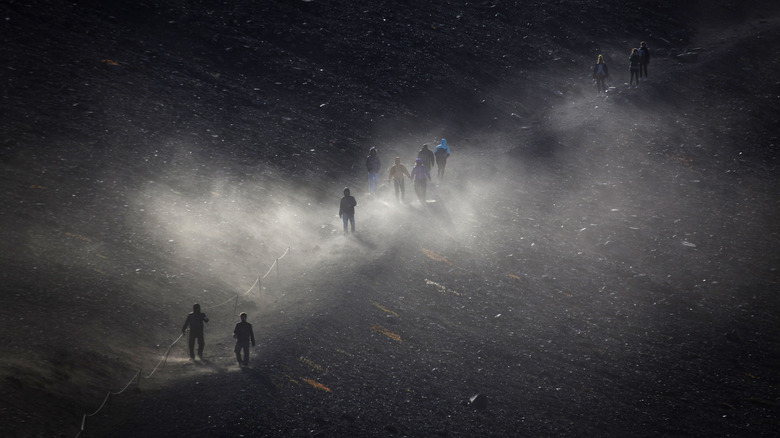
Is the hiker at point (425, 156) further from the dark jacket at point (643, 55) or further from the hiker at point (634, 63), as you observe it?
the dark jacket at point (643, 55)

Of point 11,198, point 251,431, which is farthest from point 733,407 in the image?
point 11,198

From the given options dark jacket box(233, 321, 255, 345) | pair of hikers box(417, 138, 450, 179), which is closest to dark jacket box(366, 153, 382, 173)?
pair of hikers box(417, 138, 450, 179)

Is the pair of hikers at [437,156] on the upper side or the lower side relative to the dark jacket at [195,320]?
upper

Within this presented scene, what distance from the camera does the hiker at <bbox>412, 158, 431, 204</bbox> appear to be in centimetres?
2188

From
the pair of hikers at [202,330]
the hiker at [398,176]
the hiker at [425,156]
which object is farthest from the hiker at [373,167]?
the pair of hikers at [202,330]

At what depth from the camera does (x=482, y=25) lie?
41250 mm

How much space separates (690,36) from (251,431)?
145ft

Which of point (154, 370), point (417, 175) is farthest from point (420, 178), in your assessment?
point (154, 370)

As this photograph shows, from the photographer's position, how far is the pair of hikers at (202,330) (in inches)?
498

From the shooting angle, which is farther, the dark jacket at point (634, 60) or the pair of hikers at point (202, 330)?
the dark jacket at point (634, 60)

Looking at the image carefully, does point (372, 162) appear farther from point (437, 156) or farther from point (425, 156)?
point (437, 156)

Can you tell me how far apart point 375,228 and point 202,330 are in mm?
8726

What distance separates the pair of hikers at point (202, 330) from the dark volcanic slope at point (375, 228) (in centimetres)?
39

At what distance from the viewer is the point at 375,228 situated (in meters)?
20.4
